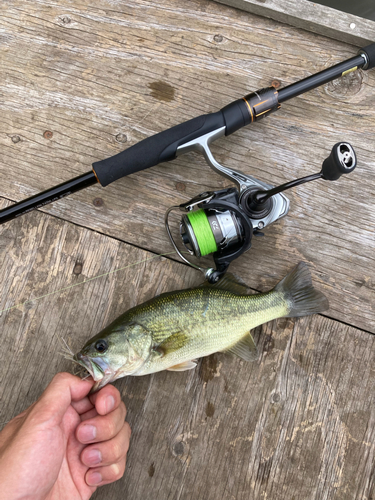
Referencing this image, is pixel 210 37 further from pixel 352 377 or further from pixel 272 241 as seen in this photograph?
pixel 352 377

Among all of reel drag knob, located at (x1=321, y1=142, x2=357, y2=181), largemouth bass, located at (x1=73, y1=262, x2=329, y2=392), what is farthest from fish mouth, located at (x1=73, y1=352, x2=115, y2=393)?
reel drag knob, located at (x1=321, y1=142, x2=357, y2=181)

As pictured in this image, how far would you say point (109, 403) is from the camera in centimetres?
216

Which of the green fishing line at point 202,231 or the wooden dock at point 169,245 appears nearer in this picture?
the green fishing line at point 202,231

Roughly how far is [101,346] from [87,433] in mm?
487

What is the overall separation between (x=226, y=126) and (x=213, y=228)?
2.13 ft

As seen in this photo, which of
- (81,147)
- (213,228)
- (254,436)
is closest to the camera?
(213,228)

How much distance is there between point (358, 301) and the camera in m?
2.56

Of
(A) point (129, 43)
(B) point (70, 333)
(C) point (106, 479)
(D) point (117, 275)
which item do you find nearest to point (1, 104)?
(A) point (129, 43)

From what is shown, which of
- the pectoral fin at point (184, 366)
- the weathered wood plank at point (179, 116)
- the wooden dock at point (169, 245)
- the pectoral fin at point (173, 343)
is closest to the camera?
the pectoral fin at point (173, 343)

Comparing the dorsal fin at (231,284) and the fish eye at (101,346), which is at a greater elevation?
the dorsal fin at (231,284)

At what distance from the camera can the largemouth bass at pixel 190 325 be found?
86.4 inches

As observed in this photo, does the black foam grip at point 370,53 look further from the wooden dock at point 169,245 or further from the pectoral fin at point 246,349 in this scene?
the pectoral fin at point 246,349

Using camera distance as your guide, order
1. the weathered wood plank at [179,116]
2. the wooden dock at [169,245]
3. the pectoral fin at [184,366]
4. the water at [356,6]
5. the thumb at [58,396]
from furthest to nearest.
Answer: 1. the water at [356,6]
2. the weathered wood plank at [179,116]
3. the wooden dock at [169,245]
4. the pectoral fin at [184,366]
5. the thumb at [58,396]

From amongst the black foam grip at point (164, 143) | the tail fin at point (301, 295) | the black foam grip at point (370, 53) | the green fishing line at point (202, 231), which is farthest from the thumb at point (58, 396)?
the black foam grip at point (370, 53)
